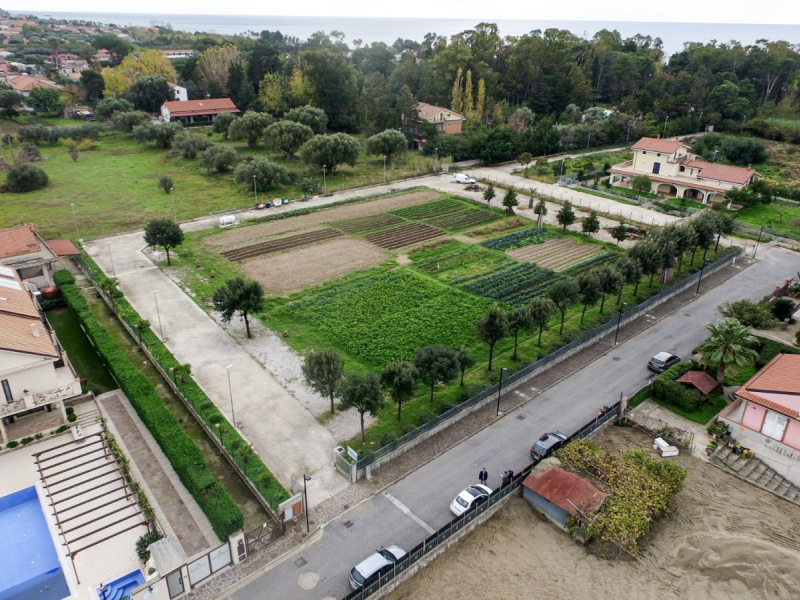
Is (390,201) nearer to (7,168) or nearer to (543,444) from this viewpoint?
(543,444)

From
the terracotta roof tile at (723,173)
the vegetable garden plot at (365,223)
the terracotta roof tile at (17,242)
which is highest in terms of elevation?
the terracotta roof tile at (723,173)

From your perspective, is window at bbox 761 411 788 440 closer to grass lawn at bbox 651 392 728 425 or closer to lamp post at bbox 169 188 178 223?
grass lawn at bbox 651 392 728 425

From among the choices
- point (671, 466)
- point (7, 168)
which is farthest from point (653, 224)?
point (7, 168)

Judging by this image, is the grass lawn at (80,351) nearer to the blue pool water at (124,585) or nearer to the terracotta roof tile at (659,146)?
the blue pool water at (124,585)

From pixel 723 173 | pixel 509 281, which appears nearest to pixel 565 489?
pixel 509 281

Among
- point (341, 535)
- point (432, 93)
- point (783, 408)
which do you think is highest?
point (432, 93)

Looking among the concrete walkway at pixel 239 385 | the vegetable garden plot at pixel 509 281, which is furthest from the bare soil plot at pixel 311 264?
the vegetable garden plot at pixel 509 281
